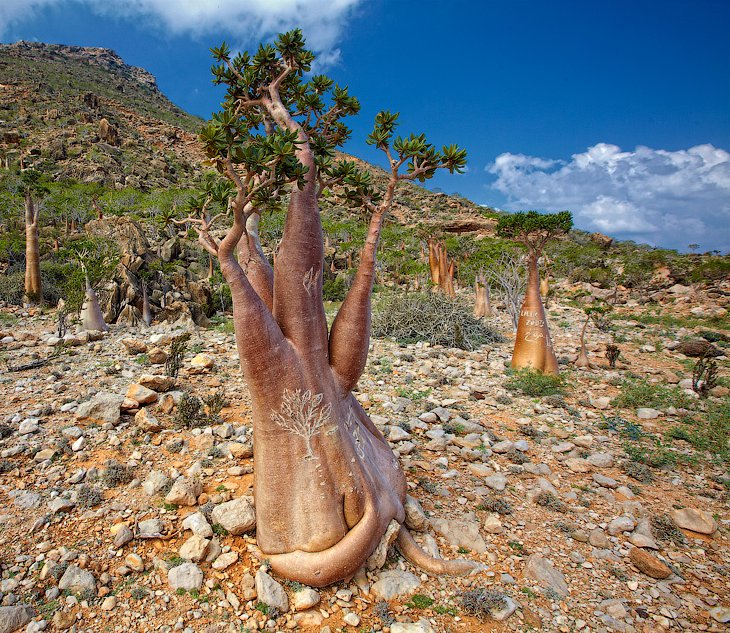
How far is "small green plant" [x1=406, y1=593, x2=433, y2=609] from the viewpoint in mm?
2848

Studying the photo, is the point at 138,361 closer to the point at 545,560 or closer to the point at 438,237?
the point at 545,560

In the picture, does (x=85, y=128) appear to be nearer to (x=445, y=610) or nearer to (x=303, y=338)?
(x=303, y=338)

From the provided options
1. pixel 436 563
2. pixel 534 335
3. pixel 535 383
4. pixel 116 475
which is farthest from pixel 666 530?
pixel 116 475

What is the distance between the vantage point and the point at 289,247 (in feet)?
10.2

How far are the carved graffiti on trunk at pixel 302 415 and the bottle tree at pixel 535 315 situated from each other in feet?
21.4

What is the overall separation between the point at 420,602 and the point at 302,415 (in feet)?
5.51

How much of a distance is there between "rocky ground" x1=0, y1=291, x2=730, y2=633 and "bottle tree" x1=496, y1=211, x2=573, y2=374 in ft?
4.80

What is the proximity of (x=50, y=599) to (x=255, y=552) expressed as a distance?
135cm

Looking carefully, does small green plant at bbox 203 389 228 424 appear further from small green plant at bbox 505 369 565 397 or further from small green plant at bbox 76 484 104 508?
small green plant at bbox 505 369 565 397

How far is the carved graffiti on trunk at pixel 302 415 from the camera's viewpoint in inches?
116

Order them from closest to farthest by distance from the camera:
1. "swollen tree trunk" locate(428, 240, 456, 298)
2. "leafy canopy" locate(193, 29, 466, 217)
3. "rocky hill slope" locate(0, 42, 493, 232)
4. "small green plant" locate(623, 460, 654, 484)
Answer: "leafy canopy" locate(193, 29, 466, 217) → "small green plant" locate(623, 460, 654, 484) → "swollen tree trunk" locate(428, 240, 456, 298) → "rocky hill slope" locate(0, 42, 493, 232)

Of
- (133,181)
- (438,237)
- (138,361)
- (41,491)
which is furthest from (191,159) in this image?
(41,491)

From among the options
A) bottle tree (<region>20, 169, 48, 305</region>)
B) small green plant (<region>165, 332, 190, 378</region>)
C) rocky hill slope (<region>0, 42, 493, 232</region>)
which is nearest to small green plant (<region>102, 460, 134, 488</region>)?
small green plant (<region>165, 332, 190, 378</region>)

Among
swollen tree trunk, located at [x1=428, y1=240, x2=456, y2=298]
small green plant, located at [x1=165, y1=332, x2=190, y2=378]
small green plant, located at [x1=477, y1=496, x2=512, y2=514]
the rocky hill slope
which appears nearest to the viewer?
small green plant, located at [x1=477, y1=496, x2=512, y2=514]
